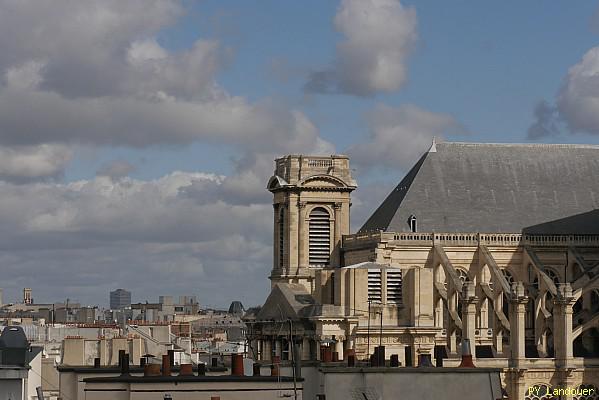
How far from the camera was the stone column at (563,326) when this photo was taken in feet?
315

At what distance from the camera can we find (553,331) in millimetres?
97812

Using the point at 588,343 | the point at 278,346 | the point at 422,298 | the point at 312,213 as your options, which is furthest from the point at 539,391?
the point at 312,213

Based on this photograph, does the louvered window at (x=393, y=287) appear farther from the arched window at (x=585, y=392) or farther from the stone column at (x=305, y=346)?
the arched window at (x=585, y=392)

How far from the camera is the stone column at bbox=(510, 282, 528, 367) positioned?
313 feet

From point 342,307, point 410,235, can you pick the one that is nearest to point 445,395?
point 342,307

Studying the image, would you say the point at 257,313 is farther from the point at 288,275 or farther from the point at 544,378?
the point at 544,378

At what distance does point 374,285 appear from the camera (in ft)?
319

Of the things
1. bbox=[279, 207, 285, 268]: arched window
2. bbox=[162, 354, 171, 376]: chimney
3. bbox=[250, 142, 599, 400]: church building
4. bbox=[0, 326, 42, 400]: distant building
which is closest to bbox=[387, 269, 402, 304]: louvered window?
bbox=[250, 142, 599, 400]: church building

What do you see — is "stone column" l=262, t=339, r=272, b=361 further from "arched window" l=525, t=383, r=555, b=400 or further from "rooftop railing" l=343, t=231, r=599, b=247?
"arched window" l=525, t=383, r=555, b=400

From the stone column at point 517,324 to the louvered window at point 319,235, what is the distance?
1258 centimetres

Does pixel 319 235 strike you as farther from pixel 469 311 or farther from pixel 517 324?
pixel 517 324

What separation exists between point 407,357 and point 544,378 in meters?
38.0

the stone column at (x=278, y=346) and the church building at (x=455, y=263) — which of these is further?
the stone column at (x=278, y=346)

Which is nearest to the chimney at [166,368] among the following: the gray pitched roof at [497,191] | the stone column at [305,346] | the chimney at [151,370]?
the chimney at [151,370]
